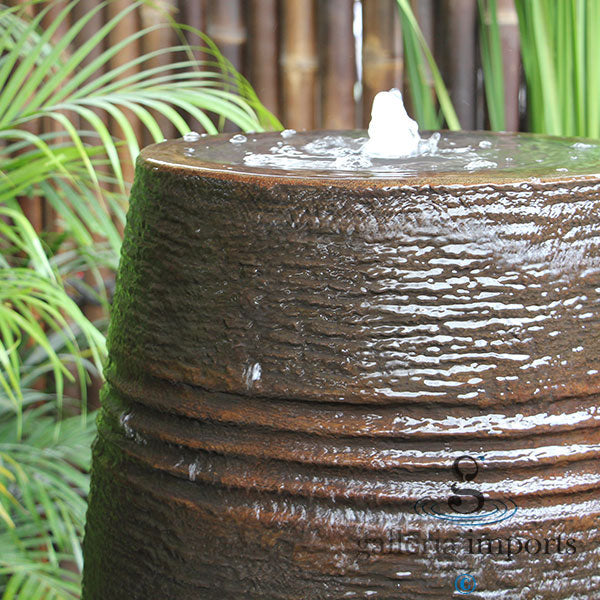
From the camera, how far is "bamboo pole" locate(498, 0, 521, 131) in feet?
6.32

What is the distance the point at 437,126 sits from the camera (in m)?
1.95

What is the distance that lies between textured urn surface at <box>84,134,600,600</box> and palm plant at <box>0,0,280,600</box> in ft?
1.87

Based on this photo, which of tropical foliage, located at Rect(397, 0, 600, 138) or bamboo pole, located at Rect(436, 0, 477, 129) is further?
bamboo pole, located at Rect(436, 0, 477, 129)

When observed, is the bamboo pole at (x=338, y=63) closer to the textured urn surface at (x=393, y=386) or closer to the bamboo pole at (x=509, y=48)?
the bamboo pole at (x=509, y=48)

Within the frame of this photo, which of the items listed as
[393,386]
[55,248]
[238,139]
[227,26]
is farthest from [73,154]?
[393,386]

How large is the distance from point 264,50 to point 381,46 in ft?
0.86

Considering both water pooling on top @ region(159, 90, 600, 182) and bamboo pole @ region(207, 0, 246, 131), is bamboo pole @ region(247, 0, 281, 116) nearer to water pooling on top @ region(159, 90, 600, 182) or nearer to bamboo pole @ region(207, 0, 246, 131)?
bamboo pole @ region(207, 0, 246, 131)

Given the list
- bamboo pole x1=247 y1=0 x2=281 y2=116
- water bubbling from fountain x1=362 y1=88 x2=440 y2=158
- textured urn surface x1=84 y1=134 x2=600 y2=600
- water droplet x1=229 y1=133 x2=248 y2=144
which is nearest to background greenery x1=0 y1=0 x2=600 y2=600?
bamboo pole x1=247 y1=0 x2=281 y2=116

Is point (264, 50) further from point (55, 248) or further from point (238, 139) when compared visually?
point (238, 139)

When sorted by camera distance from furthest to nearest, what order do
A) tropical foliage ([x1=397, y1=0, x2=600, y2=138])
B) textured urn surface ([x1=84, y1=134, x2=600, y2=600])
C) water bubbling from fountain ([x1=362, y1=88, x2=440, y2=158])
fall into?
tropical foliage ([x1=397, y1=0, x2=600, y2=138]), water bubbling from fountain ([x1=362, y1=88, x2=440, y2=158]), textured urn surface ([x1=84, y1=134, x2=600, y2=600])

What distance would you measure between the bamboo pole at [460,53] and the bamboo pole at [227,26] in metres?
0.45

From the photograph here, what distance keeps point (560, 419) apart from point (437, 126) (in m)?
1.25

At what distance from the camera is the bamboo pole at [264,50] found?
206 cm

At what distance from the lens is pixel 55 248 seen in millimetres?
1899
